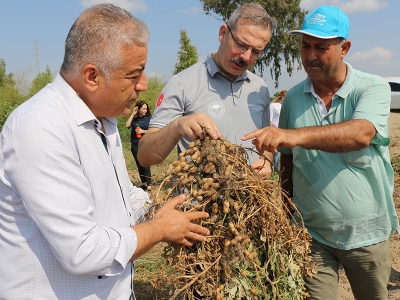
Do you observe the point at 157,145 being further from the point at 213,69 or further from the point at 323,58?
the point at 323,58

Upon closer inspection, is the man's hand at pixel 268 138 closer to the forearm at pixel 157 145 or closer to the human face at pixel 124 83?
Result: the forearm at pixel 157 145

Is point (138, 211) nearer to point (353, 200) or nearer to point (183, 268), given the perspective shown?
point (183, 268)

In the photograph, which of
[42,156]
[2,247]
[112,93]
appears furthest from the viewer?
[112,93]

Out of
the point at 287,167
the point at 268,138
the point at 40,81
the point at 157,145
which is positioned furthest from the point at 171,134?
the point at 40,81

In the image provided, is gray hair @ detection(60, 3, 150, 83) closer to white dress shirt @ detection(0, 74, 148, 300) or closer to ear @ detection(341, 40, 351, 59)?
white dress shirt @ detection(0, 74, 148, 300)

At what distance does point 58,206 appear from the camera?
1448 millimetres

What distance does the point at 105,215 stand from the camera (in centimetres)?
171

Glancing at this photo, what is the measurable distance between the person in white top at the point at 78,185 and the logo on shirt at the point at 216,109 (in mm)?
938

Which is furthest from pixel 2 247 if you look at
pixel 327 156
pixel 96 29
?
pixel 327 156

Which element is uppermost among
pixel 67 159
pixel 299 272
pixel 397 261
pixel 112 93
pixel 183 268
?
pixel 112 93

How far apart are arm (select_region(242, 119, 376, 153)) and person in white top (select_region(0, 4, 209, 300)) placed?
67 cm

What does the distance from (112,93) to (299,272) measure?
125 centimetres

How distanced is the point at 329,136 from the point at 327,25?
74 cm

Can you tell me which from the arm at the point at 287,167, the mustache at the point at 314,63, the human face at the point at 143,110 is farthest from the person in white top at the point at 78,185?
the human face at the point at 143,110
